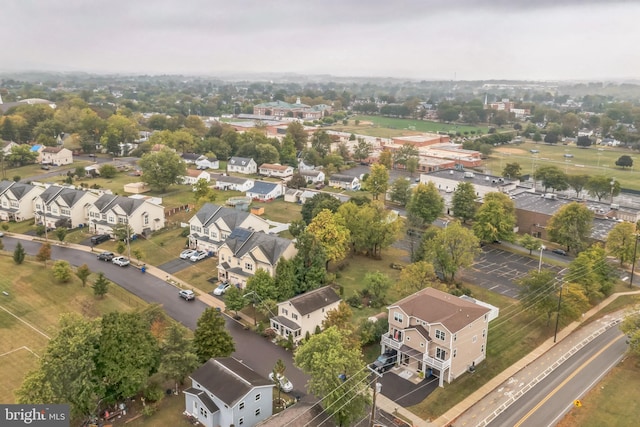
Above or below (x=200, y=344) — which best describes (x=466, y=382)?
below

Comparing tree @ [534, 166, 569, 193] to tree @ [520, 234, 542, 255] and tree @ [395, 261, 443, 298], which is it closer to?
tree @ [520, 234, 542, 255]

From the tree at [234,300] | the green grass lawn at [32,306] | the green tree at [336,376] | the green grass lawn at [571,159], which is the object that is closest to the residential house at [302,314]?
the tree at [234,300]

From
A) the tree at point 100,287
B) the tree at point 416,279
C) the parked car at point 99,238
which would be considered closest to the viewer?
the tree at point 416,279

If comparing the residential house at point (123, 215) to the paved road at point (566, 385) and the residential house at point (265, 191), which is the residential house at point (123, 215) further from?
the paved road at point (566, 385)

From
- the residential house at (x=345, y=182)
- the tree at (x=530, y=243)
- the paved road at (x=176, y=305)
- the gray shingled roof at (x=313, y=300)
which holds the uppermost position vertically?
the gray shingled roof at (x=313, y=300)

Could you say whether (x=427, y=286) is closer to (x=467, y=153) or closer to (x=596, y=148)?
(x=467, y=153)

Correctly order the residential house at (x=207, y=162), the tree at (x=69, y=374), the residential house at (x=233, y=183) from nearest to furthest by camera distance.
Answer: the tree at (x=69, y=374) < the residential house at (x=233, y=183) < the residential house at (x=207, y=162)

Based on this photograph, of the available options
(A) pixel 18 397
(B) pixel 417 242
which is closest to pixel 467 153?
(B) pixel 417 242
